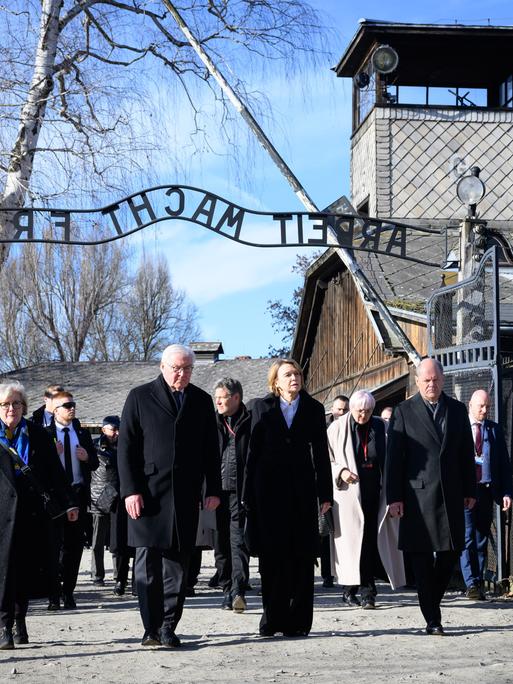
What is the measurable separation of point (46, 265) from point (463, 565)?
4355 cm

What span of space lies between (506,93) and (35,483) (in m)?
24.8

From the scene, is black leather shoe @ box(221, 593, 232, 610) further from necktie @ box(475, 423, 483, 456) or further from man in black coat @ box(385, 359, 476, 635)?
necktie @ box(475, 423, 483, 456)

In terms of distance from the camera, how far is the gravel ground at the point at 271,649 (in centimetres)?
680

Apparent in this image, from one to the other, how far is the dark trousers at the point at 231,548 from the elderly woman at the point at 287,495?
1.37 m

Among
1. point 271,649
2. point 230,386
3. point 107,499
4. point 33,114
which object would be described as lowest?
point 271,649

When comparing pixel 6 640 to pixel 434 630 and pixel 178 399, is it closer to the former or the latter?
pixel 178 399

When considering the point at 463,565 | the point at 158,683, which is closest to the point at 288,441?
the point at 158,683

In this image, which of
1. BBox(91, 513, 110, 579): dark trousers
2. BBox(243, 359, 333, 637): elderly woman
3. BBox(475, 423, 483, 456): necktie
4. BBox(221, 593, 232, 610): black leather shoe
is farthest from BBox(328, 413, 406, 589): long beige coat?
BBox(91, 513, 110, 579): dark trousers

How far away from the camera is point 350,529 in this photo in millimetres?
10664

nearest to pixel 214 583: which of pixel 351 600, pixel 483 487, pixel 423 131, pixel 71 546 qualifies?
pixel 71 546

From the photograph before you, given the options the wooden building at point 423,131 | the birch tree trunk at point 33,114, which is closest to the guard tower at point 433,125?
the wooden building at point 423,131

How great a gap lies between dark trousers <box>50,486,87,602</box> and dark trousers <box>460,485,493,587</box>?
359 cm

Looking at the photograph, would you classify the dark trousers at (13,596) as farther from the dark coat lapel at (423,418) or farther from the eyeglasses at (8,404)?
the dark coat lapel at (423,418)

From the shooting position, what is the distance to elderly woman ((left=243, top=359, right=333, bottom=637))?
329 inches
